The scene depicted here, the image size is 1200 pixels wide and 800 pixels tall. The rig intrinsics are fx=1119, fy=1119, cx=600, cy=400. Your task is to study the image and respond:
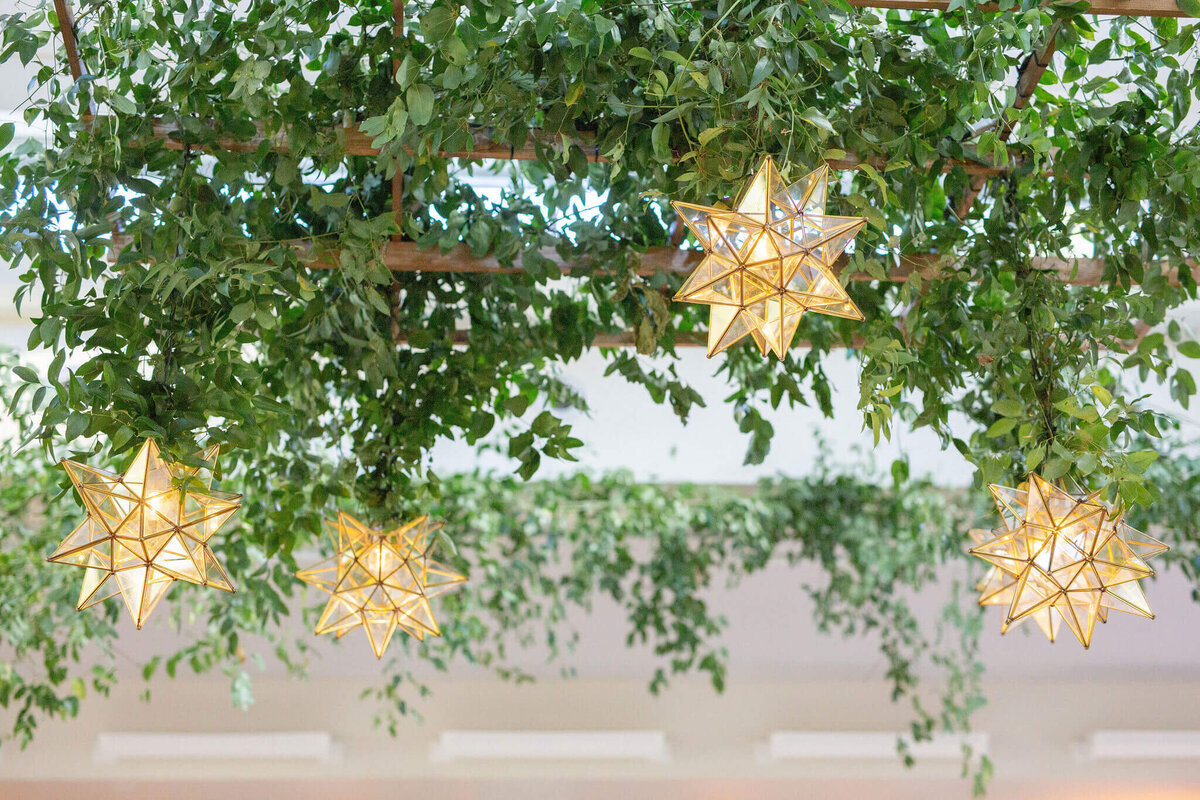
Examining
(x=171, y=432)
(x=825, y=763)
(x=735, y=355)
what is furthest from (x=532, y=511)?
(x=171, y=432)

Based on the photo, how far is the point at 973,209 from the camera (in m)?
2.30

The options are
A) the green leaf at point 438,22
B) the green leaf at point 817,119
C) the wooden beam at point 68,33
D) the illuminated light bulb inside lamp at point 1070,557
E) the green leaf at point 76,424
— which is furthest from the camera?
the illuminated light bulb inside lamp at point 1070,557

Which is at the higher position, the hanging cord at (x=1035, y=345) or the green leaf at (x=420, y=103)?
the green leaf at (x=420, y=103)

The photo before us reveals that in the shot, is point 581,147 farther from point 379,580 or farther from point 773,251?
point 379,580

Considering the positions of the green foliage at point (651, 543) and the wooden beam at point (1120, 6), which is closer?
the wooden beam at point (1120, 6)

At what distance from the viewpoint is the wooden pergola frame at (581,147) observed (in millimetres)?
1740

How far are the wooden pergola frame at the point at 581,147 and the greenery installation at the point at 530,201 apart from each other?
0.02 meters

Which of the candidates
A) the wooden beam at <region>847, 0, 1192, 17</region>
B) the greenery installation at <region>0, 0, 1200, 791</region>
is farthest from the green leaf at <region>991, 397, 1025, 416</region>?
the wooden beam at <region>847, 0, 1192, 17</region>

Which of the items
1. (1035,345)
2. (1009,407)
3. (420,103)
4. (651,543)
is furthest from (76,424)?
(651,543)

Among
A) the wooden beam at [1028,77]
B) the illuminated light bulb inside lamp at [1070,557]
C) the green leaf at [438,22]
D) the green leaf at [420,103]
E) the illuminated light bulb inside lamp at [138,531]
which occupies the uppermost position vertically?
the wooden beam at [1028,77]

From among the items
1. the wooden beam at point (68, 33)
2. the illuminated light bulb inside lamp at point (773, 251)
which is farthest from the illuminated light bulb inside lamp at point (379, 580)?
the illuminated light bulb inside lamp at point (773, 251)

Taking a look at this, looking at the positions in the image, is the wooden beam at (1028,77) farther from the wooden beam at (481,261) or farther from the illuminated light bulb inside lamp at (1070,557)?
the illuminated light bulb inside lamp at (1070,557)

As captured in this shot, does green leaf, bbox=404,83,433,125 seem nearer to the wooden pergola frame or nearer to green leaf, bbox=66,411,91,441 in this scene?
the wooden pergola frame

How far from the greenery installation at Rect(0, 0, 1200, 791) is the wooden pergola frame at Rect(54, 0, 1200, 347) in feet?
0.06
